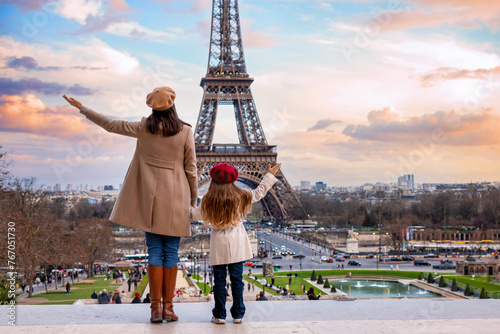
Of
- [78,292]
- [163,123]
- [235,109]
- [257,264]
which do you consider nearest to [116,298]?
[163,123]

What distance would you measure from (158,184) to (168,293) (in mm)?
1160

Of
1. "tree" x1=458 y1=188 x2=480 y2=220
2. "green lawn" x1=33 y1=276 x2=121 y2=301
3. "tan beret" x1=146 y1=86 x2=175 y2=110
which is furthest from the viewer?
"tree" x1=458 y1=188 x2=480 y2=220

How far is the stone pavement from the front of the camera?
216 inches

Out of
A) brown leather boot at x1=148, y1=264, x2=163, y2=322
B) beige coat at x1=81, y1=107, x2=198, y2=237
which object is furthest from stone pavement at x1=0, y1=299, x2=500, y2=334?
beige coat at x1=81, y1=107, x2=198, y2=237

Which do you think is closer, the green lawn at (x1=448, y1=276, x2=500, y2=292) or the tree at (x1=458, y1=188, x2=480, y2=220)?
the green lawn at (x1=448, y1=276, x2=500, y2=292)

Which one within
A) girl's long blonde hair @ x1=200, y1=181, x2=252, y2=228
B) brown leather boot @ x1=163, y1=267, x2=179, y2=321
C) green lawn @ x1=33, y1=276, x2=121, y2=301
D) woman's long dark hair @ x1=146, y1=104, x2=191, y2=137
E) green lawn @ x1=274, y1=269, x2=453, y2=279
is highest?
woman's long dark hair @ x1=146, y1=104, x2=191, y2=137

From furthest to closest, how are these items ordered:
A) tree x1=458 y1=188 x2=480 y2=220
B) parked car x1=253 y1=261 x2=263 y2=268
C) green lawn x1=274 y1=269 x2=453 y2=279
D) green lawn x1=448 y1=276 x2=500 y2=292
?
tree x1=458 y1=188 x2=480 y2=220, parked car x1=253 y1=261 x2=263 y2=268, green lawn x1=274 y1=269 x2=453 y2=279, green lawn x1=448 y1=276 x2=500 y2=292

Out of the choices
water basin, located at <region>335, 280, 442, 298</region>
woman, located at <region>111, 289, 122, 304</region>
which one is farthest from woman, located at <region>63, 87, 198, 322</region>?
water basin, located at <region>335, 280, 442, 298</region>

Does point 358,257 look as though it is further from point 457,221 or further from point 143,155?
point 143,155

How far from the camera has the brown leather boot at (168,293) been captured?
5.94 meters

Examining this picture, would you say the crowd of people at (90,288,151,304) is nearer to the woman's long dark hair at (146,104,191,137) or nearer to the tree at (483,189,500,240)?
the woman's long dark hair at (146,104,191,137)

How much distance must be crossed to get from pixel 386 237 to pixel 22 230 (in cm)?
4663

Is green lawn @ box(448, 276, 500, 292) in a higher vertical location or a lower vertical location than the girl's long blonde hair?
lower

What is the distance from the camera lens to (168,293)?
19.9 ft
